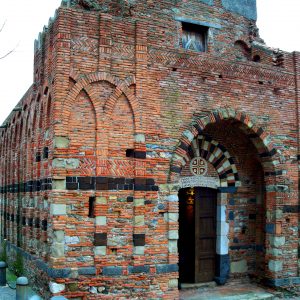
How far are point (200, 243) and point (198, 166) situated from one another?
1.99 meters

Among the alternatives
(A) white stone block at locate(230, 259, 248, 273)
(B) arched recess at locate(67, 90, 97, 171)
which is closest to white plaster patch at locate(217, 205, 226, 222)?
(A) white stone block at locate(230, 259, 248, 273)

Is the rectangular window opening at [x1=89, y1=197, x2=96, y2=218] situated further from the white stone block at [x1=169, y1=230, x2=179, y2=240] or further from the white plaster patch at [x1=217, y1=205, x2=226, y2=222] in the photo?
the white plaster patch at [x1=217, y1=205, x2=226, y2=222]

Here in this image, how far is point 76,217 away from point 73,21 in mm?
4045

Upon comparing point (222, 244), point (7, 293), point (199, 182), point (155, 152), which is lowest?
point (7, 293)

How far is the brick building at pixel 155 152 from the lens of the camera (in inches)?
355

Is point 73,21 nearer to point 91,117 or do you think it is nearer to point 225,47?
point 91,117

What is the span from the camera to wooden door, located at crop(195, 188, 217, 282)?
11.4m

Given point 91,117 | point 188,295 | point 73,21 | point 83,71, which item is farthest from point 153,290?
point 73,21

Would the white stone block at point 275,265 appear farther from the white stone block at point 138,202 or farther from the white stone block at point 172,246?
the white stone block at point 138,202

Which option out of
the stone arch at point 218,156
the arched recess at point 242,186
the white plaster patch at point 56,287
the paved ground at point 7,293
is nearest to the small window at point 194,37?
the arched recess at point 242,186

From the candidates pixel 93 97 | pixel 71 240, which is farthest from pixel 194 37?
pixel 71 240

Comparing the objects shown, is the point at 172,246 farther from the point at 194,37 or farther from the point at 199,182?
the point at 194,37

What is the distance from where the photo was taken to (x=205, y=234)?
11.5 meters

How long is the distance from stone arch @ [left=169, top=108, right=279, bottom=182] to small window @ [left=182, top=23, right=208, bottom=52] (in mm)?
2221
